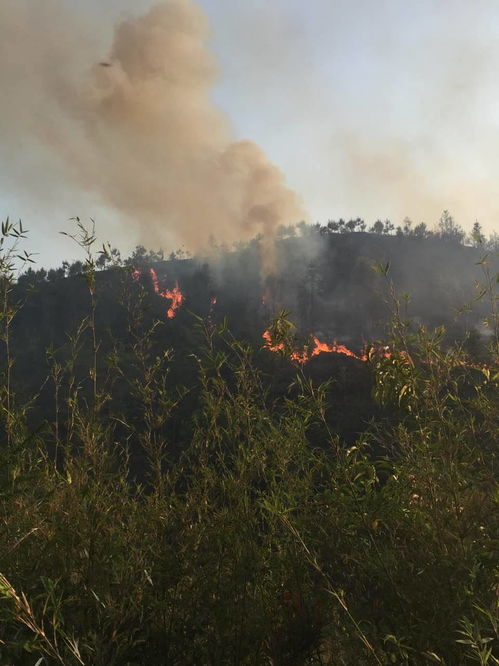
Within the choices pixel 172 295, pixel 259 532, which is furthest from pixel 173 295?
pixel 259 532

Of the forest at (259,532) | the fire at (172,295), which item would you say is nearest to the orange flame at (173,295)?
the fire at (172,295)

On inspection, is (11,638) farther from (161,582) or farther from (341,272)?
(341,272)

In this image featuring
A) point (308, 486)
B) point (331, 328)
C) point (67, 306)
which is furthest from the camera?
point (67, 306)

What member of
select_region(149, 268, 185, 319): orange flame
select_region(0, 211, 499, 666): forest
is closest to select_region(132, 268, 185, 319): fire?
select_region(149, 268, 185, 319): orange flame

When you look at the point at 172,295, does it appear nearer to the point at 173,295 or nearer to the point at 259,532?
the point at 173,295

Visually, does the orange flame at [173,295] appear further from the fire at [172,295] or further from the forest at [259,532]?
the forest at [259,532]

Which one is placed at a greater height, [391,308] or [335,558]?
[391,308]

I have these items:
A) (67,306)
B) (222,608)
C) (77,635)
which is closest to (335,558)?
(222,608)

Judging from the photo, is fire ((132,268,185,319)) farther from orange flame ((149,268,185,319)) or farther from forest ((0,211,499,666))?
forest ((0,211,499,666))

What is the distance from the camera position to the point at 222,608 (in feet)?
8.77

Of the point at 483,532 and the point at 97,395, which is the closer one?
the point at 483,532

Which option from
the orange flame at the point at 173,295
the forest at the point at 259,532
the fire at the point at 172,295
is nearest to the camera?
the forest at the point at 259,532

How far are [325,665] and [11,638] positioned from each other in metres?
1.56

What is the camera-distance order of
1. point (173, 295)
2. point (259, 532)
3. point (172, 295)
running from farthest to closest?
point (172, 295)
point (173, 295)
point (259, 532)
